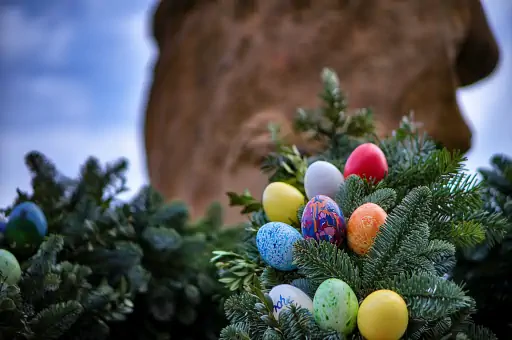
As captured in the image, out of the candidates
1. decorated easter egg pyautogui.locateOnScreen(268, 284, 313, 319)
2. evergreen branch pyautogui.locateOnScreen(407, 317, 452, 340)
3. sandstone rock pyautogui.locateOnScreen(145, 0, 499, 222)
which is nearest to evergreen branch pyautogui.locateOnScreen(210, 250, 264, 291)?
decorated easter egg pyautogui.locateOnScreen(268, 284, 313, 319)

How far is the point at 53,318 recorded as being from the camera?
2.15 ft

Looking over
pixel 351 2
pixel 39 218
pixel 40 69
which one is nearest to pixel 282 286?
pixel 39 218

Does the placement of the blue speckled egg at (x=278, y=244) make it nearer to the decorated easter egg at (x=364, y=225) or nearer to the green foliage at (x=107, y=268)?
the decorated easter egg at (x=364, y=225)

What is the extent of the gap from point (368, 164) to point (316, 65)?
4.08ft

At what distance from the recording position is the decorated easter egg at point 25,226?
75 centimetres

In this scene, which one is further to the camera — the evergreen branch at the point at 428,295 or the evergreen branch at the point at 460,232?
the evergreen branch at the point at 460,232

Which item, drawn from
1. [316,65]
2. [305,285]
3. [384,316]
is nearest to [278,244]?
[305,285]

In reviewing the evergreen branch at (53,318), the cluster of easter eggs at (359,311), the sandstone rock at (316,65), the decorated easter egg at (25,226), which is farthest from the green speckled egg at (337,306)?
the sandstone rock at (316,65)

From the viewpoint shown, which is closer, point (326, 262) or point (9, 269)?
point (326, 262)

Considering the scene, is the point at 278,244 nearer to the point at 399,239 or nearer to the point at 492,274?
the point at 399,239

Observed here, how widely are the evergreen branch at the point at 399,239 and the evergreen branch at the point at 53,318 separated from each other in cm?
36

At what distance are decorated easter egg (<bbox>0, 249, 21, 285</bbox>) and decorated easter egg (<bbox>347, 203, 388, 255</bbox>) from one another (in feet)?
1.33

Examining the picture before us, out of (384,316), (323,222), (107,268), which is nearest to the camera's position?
(384,316)

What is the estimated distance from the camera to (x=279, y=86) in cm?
186
